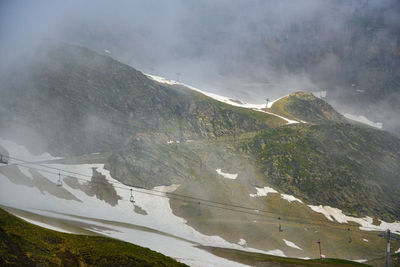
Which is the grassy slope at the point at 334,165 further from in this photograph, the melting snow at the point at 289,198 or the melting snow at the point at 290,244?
the melting snow at the point at 290,244

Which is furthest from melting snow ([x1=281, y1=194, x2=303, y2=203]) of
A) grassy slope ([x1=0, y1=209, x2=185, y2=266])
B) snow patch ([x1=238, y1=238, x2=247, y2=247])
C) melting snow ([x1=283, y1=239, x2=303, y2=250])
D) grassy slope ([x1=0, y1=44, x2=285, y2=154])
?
grassy slope ([x1=0, y1=209, x2=185, y2=266])

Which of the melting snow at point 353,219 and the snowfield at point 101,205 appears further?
the melting snow at point 353,219

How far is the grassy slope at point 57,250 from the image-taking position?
111ft

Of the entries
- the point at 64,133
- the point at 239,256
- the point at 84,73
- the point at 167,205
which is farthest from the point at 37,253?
the point at 84,73

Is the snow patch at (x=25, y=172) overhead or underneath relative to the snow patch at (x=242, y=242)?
overhead

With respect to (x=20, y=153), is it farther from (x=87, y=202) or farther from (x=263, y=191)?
(x=263, y=191)

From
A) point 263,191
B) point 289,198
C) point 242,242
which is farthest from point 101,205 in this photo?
point 289,198

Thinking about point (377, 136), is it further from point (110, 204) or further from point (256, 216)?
point (110, 204)

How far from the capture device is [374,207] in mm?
137625

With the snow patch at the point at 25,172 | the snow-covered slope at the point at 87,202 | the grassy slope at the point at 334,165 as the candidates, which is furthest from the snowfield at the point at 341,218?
the snow patch at the point at 25,172

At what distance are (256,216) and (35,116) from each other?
102940 millimetres

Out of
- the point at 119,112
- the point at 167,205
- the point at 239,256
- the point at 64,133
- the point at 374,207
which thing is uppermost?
Result: the point at 119,112

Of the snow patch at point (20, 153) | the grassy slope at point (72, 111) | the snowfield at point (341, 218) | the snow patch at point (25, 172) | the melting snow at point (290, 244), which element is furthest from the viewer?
the grassy slope at point (72, 111)

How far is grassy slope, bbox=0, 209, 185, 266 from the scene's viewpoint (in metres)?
33.7
